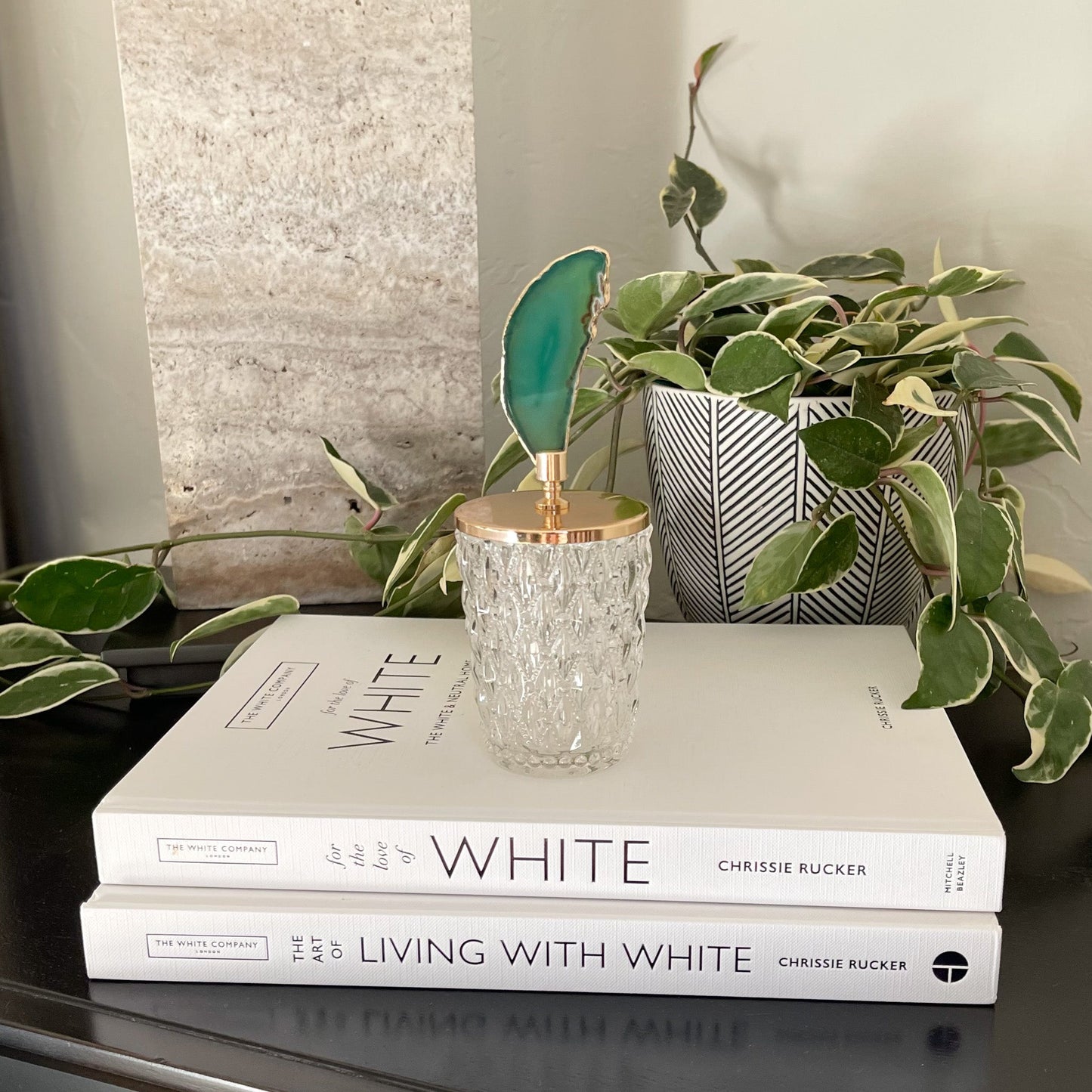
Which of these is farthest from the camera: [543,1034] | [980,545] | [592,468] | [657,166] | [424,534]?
[657,166]

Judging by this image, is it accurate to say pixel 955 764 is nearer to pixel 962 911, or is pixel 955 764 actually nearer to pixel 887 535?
pixel 962 911

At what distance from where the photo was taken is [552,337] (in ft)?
1.29

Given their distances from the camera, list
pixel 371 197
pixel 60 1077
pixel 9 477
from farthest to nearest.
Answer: pixel 9 477, pixel 371 197, pixel 60 1077

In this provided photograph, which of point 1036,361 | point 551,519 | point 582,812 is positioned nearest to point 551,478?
point 551,519

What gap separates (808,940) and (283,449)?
0.49 meters

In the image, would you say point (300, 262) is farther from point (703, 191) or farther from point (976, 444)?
point (976, 444)

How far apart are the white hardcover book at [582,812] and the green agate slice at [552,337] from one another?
15 cm

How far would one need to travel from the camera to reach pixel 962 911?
39 cm

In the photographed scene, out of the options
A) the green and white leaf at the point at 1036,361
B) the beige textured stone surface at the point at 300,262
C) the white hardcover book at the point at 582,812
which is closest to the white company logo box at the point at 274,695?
the white hardcover book at the point at 582,812

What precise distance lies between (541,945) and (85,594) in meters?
0.38

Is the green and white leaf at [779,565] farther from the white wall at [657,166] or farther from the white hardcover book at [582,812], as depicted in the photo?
the white wall at [657,166]

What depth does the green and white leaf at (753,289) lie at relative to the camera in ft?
1.85

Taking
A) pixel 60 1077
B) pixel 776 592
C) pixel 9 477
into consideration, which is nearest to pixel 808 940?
pixel 776 592

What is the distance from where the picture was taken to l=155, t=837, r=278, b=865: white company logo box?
41 centimetres
